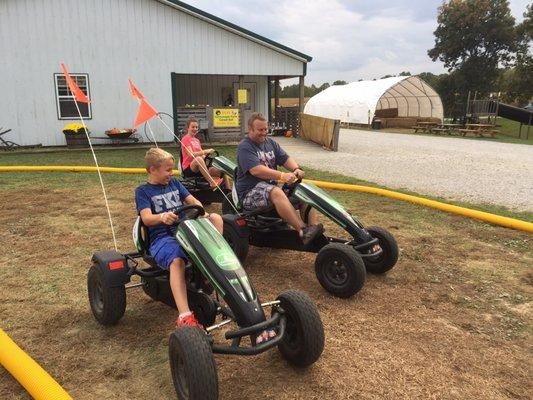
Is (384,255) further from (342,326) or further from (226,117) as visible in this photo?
(226,117)

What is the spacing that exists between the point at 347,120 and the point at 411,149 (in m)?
17.2

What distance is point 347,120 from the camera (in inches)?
1286

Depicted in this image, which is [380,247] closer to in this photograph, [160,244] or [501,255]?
[501,255]

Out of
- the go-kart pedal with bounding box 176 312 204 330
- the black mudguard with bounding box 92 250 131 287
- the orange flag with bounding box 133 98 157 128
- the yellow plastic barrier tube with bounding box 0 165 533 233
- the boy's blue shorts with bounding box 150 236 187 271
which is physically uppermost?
the orange flag with bounding box 133 98 157 128

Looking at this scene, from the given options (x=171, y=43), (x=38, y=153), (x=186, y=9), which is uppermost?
(x=186, y=9)

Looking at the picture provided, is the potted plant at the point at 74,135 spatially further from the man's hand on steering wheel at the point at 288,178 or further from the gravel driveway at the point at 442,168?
the man's hand on steering wheel at the point at 288,178

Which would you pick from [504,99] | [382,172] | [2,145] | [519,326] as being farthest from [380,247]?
[504,99]

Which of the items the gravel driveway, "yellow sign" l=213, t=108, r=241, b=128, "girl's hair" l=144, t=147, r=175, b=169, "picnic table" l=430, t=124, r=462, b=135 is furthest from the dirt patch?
"picnic table" l=430, t=124, r=462, b=135

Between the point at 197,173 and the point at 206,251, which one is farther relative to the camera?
the point at 197,173

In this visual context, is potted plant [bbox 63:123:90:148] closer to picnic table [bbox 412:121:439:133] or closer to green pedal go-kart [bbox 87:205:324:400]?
green pedal go-kart [bbox 87:205:324:400]

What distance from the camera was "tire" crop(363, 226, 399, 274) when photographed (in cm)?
411

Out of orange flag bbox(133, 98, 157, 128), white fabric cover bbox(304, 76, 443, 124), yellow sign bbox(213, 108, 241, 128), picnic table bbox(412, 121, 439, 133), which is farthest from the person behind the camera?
white fabric cover bbox(304, 76, 443, 124)

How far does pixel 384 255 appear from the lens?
13.6ft

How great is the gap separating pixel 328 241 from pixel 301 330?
1.66m
